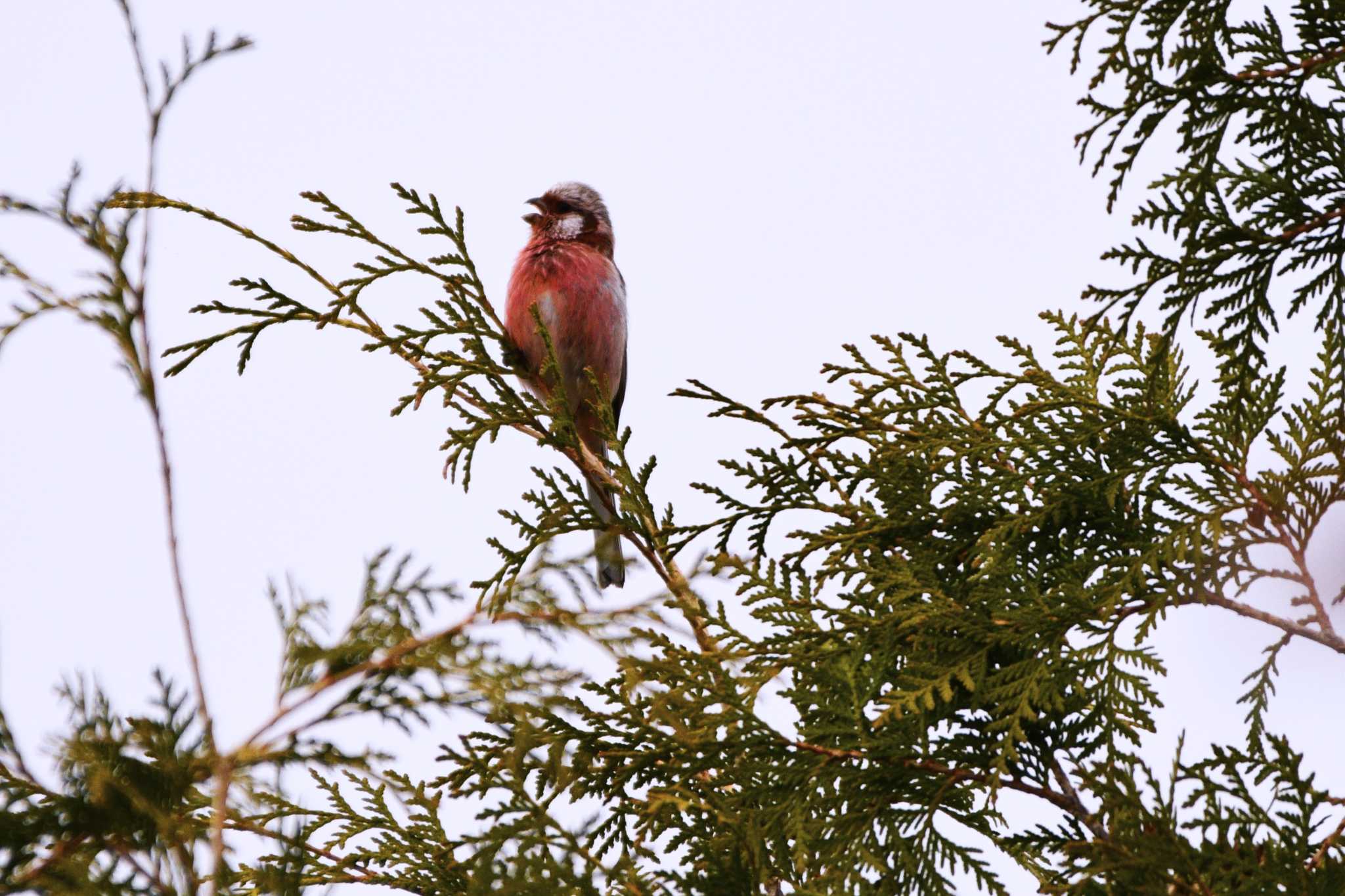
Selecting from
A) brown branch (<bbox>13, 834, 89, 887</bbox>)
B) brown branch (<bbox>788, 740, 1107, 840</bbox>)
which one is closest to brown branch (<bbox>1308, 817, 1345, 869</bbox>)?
brown branch (<bbox>788, 740, 1107, 840</bbox>)

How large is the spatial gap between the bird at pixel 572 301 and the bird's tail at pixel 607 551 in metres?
0.74

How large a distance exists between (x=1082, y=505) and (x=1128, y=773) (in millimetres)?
929

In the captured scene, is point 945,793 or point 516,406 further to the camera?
point 516,406

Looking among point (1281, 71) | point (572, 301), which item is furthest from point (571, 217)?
point (1281, 71)

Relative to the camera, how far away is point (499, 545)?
396 cm

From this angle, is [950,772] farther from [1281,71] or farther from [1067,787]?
[1281,71]

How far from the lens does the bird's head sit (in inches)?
297

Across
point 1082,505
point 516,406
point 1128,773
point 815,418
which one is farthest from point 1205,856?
point 516,406

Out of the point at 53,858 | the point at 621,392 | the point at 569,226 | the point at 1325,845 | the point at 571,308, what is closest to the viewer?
the point at 53,858

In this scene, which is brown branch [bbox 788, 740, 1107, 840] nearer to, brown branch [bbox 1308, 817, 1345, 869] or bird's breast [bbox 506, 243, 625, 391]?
brown branch [bbox 1308, 817, 1345, 869]

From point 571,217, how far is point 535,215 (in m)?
0.21

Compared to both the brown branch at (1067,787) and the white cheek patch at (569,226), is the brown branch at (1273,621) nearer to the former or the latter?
the brown branch at (1067,787)

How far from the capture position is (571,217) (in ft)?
25.1

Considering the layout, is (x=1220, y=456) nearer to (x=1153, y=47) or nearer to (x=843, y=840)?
(x=1153, y=47)
